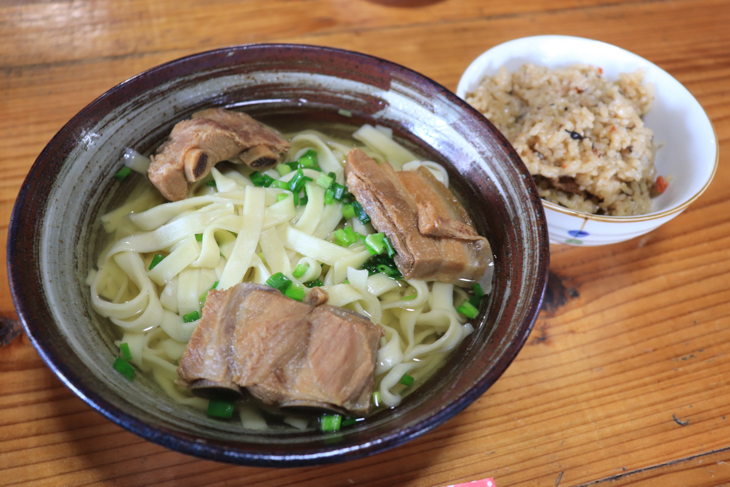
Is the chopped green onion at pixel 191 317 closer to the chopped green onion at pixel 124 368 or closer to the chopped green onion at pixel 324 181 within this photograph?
the chopped green onion at pixel 124 368

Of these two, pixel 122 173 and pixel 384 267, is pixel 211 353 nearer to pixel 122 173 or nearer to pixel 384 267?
pixel 384 267

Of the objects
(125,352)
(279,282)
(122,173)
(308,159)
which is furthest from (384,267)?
(122,173)

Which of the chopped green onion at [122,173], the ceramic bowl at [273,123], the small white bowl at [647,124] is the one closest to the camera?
the ceramic bowl at [273,123]

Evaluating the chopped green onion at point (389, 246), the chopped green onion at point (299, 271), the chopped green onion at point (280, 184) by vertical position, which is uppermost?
the chopped green onion at point (280, 184)

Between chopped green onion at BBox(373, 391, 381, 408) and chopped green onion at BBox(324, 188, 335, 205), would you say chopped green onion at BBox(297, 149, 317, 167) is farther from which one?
chopped green onion at BBox(373, 391, 381, 408)

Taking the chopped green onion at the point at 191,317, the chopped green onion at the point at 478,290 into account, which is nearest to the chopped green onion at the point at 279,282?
the chopped green onion at the point at 191,317

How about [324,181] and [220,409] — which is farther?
[324,181]

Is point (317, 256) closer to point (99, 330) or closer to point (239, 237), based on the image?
point (239, 237)
